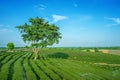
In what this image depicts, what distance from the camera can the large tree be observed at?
5325 cm

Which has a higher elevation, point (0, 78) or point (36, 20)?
point (36, 20)

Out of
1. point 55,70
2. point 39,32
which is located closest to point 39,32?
point 39,32

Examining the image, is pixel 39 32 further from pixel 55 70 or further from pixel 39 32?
pixel 55 70

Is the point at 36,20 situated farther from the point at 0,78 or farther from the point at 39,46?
the point at 0,78

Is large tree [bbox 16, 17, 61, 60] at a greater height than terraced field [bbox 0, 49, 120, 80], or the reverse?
large tree [bbox 16, 17, 61, 60]

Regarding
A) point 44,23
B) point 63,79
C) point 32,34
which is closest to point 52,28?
point 44,23

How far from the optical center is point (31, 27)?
5325 centimetres

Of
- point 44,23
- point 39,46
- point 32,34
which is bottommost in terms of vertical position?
point 39,46

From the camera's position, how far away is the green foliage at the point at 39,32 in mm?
53250

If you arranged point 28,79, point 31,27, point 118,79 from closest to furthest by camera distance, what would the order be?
point 28,79 → point 118,79 → point 31,27

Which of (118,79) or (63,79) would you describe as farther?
(118,79)

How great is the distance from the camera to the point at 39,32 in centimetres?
5322

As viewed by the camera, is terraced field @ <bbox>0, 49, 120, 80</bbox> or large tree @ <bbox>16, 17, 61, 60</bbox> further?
large tree @ <bbox>16, 17, 61, 60</bbox>

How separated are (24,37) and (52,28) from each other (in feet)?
32.0
